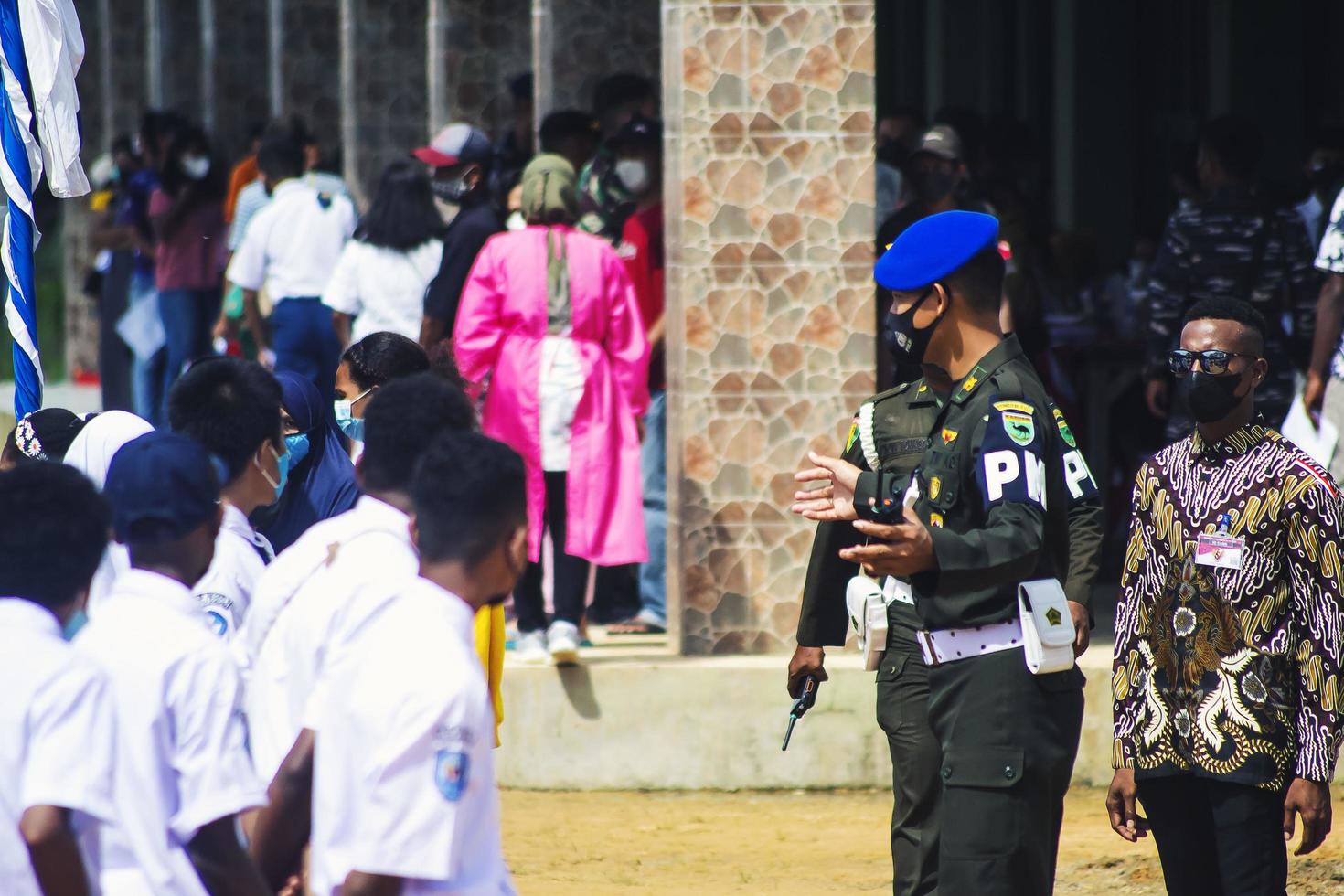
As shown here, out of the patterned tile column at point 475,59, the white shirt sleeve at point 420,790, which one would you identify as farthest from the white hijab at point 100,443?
the patterned tile column at point 475,59

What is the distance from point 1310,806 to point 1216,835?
27 centimetres

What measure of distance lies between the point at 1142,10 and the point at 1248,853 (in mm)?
10455

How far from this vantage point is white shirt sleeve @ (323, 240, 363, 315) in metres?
9.81

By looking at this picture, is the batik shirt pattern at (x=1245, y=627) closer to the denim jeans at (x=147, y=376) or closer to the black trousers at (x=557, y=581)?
the black trousers at (x=557, y=581)

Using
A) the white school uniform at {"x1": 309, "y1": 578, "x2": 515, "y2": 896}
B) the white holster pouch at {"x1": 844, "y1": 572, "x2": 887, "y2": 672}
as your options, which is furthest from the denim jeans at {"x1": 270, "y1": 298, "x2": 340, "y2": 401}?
the white school uniform at {"x1": 309, "y1": 578, "x2": 515, "y2": 896}

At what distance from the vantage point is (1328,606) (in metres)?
4.86

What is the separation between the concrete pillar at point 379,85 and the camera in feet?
45.4

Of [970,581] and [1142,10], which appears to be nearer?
[970,581]

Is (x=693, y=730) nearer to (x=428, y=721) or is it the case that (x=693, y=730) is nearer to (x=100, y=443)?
(x=100, y=443)

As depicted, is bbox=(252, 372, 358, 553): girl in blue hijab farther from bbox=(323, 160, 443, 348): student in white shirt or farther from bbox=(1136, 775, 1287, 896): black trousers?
bbox=(323, 160, 443, 348): student in white shirt

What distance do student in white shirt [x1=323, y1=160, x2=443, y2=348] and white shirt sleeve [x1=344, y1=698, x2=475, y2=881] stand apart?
259 inches

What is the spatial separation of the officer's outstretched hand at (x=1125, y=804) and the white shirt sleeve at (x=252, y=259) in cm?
696

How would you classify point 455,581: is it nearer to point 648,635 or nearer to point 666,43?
point 666,43

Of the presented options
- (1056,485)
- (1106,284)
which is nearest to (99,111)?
(1106,284)
